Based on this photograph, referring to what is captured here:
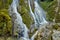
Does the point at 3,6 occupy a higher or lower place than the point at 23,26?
higher

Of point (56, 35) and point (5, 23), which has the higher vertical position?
point (5, 23)

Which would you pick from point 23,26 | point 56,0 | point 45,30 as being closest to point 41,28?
point 45,30

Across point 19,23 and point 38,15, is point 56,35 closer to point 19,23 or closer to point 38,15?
point 19,23

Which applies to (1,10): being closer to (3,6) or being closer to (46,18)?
(3,6)

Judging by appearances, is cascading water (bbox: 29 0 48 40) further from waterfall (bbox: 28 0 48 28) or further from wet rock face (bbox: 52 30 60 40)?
wet rock face (bbox: 52 30 60 40)

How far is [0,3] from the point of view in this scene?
8.85m

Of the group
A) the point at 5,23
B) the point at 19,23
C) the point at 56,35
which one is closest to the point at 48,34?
the point at 56,35

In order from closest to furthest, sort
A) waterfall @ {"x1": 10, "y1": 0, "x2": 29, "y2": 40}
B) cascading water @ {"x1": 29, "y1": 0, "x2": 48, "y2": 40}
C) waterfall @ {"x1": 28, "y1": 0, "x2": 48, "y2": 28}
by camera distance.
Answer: waterfall @ {"x1": 10, "y1": 0, "x2": 29, "y2": 40} < waterfall @ {"x1": 28, "y1": 0, "x2": 48, "y2": 28} < cascading water @ {"x1": 29, "y1": 0, "x2": 48, "y2": 40}

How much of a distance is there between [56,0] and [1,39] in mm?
4618

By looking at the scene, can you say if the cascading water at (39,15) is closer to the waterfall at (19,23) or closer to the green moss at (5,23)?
the waterfall at (19,23)

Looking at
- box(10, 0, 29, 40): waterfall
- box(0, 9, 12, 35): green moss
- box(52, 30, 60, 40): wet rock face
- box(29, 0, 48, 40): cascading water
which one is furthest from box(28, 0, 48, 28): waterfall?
box(0, 9, 12, 35): green moss

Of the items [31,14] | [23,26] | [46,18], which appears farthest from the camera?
[46,18]

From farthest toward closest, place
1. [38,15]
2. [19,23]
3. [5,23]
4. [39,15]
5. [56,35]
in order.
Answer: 1. [39,15]
2. [38,15]
3. [19,23]
4. [5,23]
5. [56,35]

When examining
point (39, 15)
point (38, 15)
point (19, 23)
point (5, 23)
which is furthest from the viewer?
point (39, 15)
